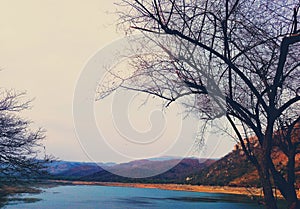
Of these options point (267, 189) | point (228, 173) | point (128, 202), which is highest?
point (228, 173)

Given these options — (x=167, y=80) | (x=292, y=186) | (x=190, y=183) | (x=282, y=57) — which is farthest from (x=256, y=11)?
(x=190, y=183)

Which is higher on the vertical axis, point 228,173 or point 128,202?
point 228,173

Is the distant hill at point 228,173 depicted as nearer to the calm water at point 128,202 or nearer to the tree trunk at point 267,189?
the calm water at point 128,202

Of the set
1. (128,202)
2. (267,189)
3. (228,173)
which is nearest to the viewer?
(267,189)

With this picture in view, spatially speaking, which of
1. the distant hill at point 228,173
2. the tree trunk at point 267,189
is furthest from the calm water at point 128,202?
the tree trunk at point 267,189

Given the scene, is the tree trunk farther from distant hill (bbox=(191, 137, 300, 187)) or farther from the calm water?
distant hill (bbox=(191, 137, 300, 187))

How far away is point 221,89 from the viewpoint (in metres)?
8.16

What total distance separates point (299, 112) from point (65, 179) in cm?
10784

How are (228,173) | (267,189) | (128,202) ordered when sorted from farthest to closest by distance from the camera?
(228,173), (128,202), (267,189)

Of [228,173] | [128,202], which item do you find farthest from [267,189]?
[228,173]

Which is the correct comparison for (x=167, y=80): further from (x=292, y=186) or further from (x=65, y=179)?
(x=65, y=179)

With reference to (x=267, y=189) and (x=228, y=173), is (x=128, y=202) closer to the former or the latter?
(x=267, y=189)

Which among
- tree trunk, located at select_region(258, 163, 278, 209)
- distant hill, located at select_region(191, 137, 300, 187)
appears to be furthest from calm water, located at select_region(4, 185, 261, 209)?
tree trunk, located at select_region(258, 163, 278, 209)

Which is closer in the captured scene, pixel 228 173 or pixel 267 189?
pixel 267 189
